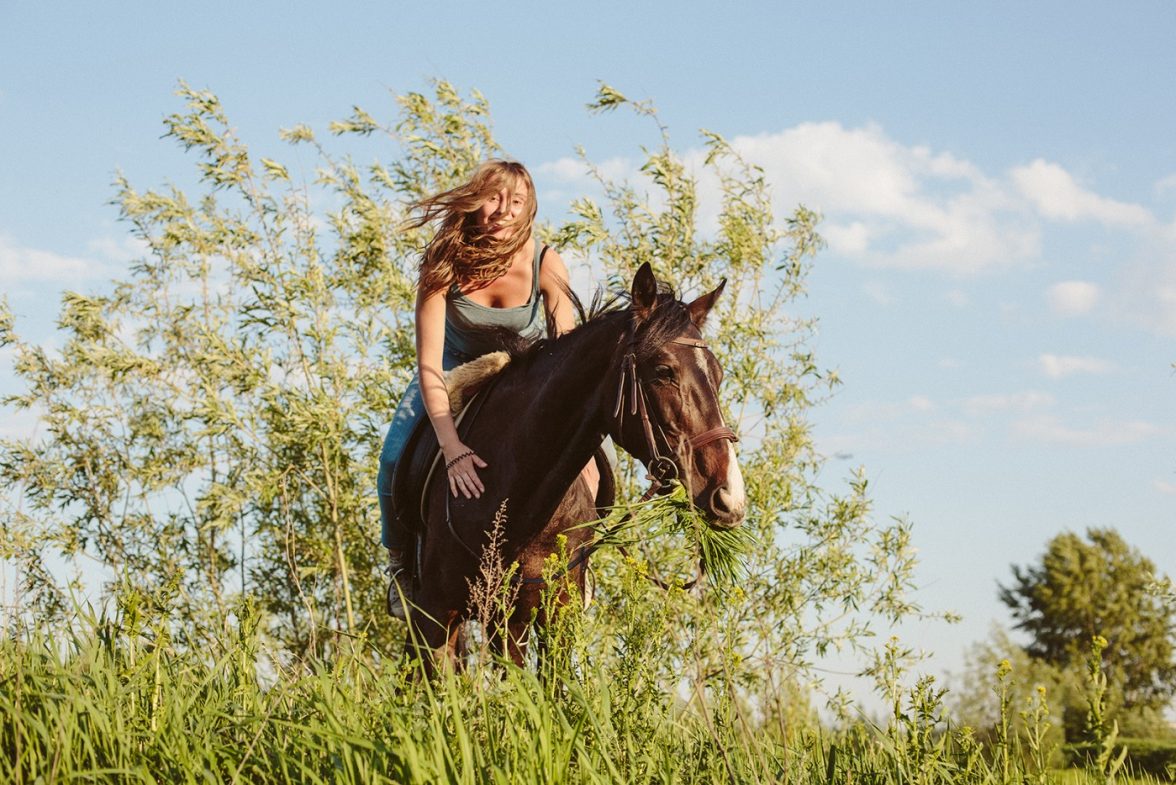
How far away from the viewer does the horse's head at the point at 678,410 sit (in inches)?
180

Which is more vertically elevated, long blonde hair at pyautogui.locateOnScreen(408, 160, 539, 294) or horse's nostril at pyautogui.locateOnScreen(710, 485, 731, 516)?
long blonde hair at pyautogui.locateOnScreen(408, 160, 539, 294)

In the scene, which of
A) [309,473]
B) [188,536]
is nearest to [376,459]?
[309,473]

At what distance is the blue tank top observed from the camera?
6.13 metres

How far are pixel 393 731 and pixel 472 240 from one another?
324cm

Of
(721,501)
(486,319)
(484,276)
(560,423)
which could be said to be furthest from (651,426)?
(484,276)

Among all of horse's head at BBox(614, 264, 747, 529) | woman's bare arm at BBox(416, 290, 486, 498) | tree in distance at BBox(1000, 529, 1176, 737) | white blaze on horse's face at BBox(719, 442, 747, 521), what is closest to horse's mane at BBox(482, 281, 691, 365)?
horse's head at BBox(614, 264, 747, 529)

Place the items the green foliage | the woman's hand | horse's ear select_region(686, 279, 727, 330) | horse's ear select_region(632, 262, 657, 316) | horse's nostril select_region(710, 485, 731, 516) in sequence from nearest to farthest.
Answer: horse's nostril select_region(710, 485, 731, 516)
horse's ear select_region(632, 262, 657, 316)
horse's ear select_region(686, 279, 727, 330)
the woman's hand
the green foliage

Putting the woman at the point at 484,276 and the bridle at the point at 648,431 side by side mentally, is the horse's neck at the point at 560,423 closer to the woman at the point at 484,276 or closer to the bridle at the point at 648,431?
the bridle at the point at 648,431

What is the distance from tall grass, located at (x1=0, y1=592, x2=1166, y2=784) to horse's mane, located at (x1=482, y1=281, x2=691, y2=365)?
1539 mm

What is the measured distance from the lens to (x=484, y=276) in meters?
6.14

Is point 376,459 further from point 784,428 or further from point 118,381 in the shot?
point 784,428

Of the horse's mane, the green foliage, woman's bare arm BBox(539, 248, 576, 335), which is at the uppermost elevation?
woman's bare arm BBox(539, 248, 576, 335)

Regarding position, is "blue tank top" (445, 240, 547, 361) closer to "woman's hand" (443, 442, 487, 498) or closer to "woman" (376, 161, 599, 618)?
"woman" (376, 161, 599, 618)

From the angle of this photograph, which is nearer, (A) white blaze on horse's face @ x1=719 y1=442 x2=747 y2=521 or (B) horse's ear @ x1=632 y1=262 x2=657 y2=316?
(A) white blaze on horse's face @ x1=719 y1=442 x2=747 y2=521
